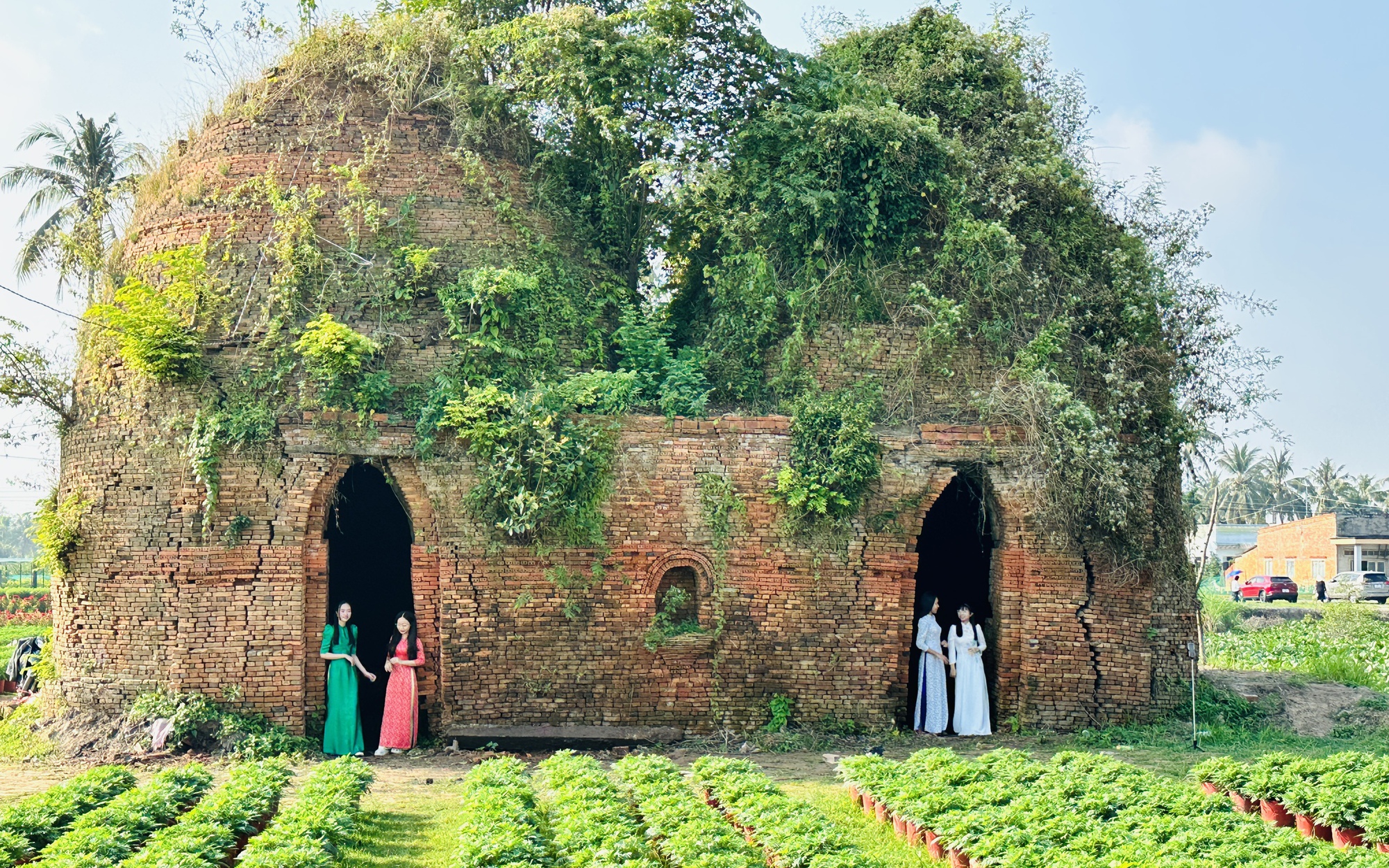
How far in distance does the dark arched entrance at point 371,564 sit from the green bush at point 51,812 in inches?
224

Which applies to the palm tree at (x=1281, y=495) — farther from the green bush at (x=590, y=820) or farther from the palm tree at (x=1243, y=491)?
the green bush at (x=590, y=820)

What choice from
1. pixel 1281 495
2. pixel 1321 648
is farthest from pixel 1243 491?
pixel 1321 648

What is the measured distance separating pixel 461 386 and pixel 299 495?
2.01m

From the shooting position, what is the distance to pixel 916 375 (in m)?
13.9

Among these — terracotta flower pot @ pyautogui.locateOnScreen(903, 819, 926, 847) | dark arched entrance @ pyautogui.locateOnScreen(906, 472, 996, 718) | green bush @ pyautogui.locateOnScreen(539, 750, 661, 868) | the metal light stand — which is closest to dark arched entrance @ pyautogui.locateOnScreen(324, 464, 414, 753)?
green bush @ pyautogui.locateOnScreen(539, 750, 661, 868)

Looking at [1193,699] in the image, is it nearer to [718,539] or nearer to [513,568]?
[718,539]

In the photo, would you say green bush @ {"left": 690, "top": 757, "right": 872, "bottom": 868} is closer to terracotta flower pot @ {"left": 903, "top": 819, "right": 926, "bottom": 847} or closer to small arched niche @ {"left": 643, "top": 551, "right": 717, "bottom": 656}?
terracotta flower pot @ {"left": 903, "top": 819, "right": 926, "bottom": 847}

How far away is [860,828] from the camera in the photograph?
9.11m

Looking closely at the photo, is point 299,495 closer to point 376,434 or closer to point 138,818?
point 376,434

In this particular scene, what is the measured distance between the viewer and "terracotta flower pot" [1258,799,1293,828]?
8.97 metres

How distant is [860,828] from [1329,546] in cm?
4653

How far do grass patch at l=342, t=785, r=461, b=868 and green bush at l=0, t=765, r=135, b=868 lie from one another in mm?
1941

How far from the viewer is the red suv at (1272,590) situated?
42.0 metres

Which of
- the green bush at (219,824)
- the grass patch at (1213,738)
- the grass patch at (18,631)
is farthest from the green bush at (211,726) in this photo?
the grass patch at (18,631)
